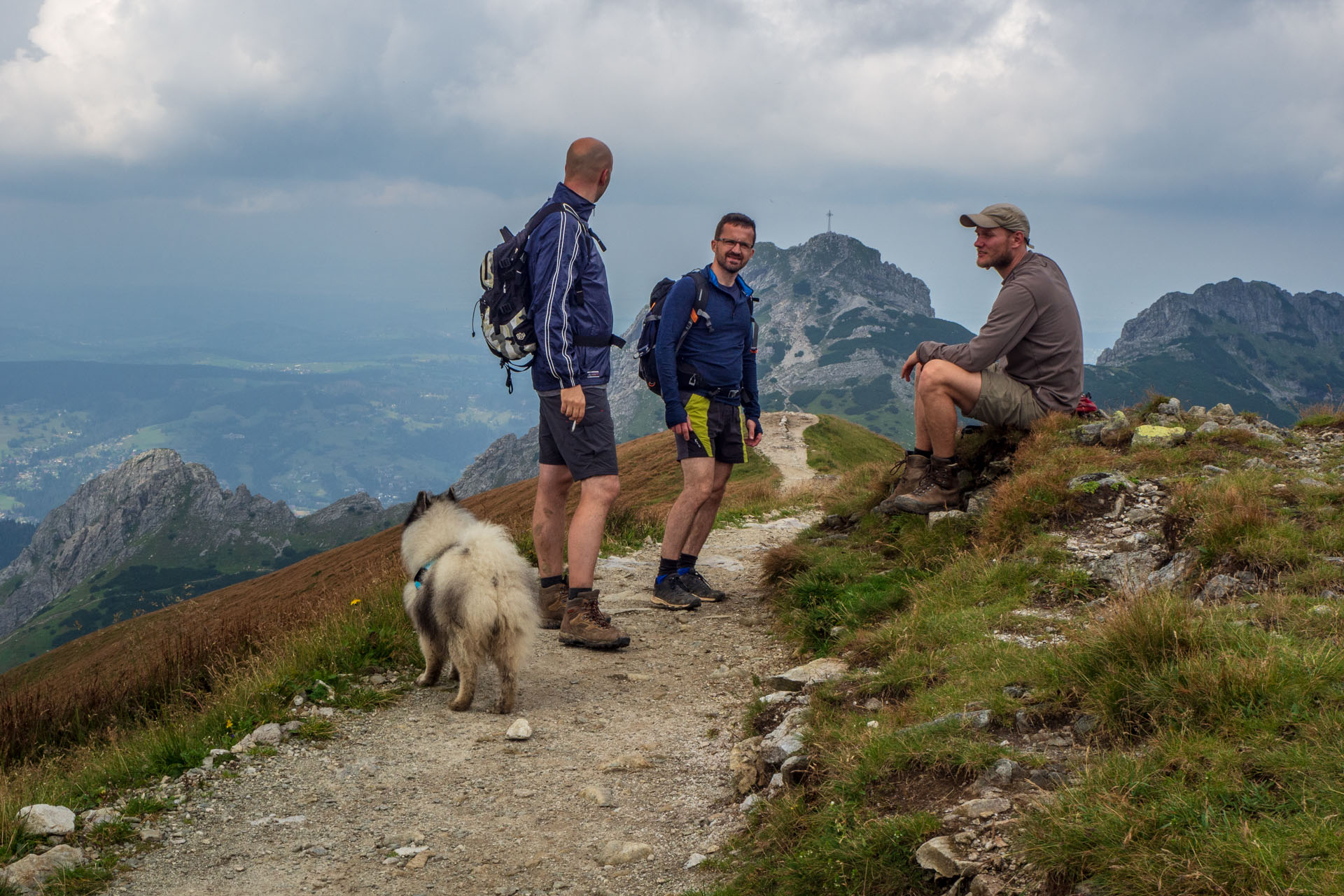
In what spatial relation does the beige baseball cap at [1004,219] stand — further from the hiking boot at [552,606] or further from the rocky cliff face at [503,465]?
the rocky cliff face at [503,465]

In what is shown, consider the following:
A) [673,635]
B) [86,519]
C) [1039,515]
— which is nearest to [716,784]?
[673,635]

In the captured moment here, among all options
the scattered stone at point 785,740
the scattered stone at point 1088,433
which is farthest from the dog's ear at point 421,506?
the scattered stone at point 1088,433

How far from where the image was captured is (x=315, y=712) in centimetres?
557

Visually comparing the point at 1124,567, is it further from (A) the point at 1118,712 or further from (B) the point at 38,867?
(B) the point at 38,867

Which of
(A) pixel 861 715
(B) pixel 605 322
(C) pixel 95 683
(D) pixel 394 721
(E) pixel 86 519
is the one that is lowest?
(E) pixel 86 519

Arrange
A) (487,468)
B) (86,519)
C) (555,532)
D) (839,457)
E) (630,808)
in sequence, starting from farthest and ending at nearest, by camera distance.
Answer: (487,468) < (86,519) < (839,457) < (555,532) < (630,808)

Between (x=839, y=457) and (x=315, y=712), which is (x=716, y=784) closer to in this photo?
(x=315, y=712)

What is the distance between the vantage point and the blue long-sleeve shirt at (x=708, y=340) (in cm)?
737

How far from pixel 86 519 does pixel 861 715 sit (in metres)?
169

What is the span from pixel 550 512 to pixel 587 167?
8.98ft

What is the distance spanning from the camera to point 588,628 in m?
6.82

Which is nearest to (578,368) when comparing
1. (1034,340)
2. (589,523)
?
(589,523)

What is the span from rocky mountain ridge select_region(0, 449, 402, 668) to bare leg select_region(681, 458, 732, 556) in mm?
112276

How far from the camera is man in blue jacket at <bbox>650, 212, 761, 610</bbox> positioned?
7.41 meters
